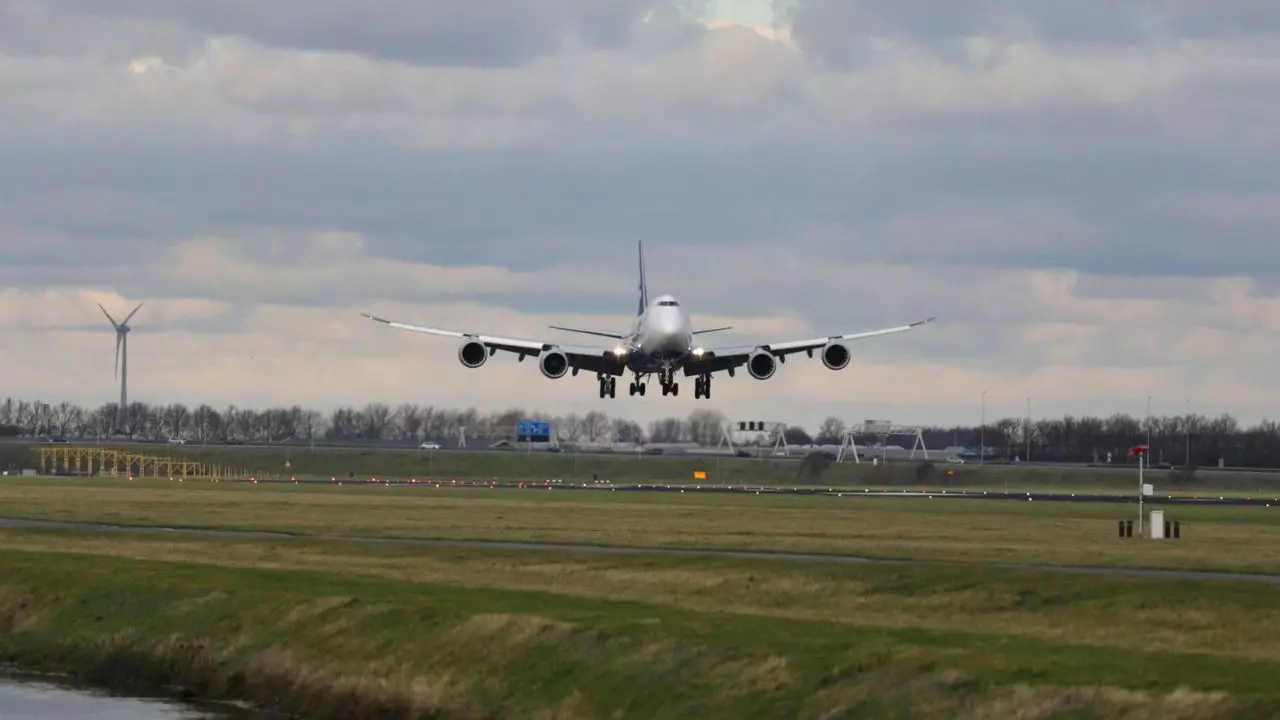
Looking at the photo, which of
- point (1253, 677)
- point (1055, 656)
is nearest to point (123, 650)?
point (1055, 656)

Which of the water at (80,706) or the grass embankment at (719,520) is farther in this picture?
the grass embankment at (719,520)

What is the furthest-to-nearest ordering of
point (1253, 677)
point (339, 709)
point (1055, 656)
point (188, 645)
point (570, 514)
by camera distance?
point (570, 514) < point (188, 645) < point (339, 709) < point (1055, 656) < point (1253, 677)

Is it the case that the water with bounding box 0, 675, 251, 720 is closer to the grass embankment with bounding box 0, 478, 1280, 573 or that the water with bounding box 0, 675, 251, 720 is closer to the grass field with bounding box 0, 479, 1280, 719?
the grass field with bounding box 0, 479, 1280, 719

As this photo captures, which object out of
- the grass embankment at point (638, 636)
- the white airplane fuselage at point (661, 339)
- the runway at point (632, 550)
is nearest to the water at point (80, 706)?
the grass embankment at point (638, 636)

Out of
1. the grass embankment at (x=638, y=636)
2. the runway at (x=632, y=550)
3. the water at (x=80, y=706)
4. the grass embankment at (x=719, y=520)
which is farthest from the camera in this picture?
the grass embankment at (x=719, y=520)

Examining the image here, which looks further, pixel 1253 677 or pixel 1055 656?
pixel 1055 656

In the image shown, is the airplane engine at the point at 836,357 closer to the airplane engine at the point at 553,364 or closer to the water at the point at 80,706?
the airplane engine at the point at 553,364

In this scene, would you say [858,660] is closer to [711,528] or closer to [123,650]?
[123,650]

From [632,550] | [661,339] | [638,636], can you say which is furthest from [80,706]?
[661,339]
